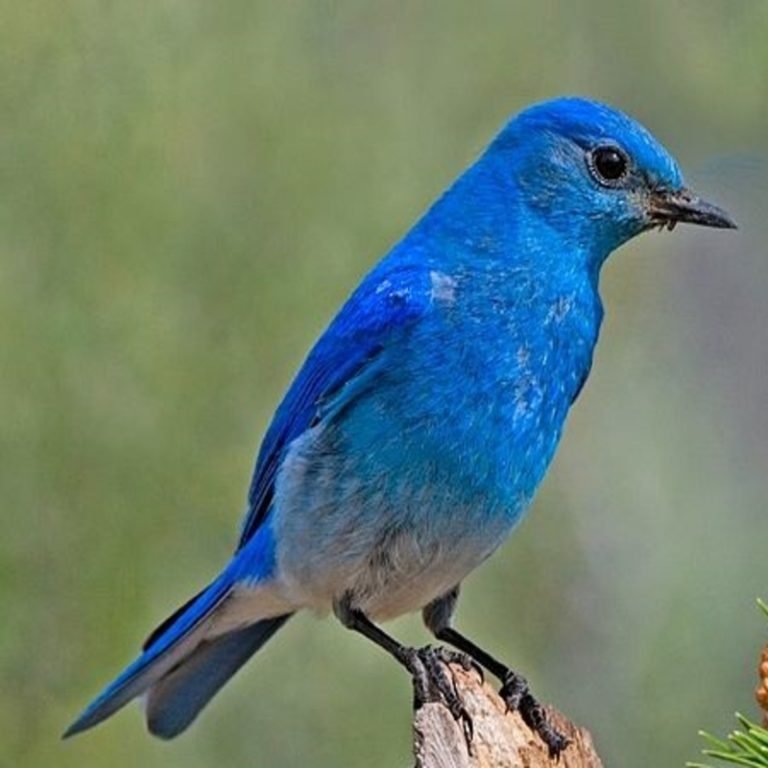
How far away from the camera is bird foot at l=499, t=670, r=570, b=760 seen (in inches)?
154

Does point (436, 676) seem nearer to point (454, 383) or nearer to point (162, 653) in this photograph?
point (454, 383)

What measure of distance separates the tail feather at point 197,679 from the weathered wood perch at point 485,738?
91 cm

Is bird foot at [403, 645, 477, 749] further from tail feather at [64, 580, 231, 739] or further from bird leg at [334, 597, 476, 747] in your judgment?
tail feather at [64, 580, 231, 739]

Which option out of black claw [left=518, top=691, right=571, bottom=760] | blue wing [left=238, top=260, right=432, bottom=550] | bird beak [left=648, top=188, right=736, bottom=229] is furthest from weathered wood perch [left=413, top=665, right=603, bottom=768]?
bird beak [left=648, top=188, right=736, bottom=229]

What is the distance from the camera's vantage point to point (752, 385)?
6.04 meters

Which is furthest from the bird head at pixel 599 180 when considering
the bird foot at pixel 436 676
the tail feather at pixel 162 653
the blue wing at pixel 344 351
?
the tail feather at pixel 162 653

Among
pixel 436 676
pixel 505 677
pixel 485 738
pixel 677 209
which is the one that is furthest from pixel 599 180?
pixel 485 738

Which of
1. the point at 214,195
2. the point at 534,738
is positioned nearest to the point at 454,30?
the point at 214,195

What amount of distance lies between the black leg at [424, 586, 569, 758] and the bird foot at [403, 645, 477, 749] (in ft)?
0.38

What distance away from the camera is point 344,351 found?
14.8 ft

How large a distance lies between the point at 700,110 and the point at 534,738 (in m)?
2.32

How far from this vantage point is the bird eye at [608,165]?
450cm

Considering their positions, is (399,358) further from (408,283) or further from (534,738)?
(534,738)

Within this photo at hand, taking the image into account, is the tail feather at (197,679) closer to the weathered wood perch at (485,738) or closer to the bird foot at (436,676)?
the bird foot at (436,676)
